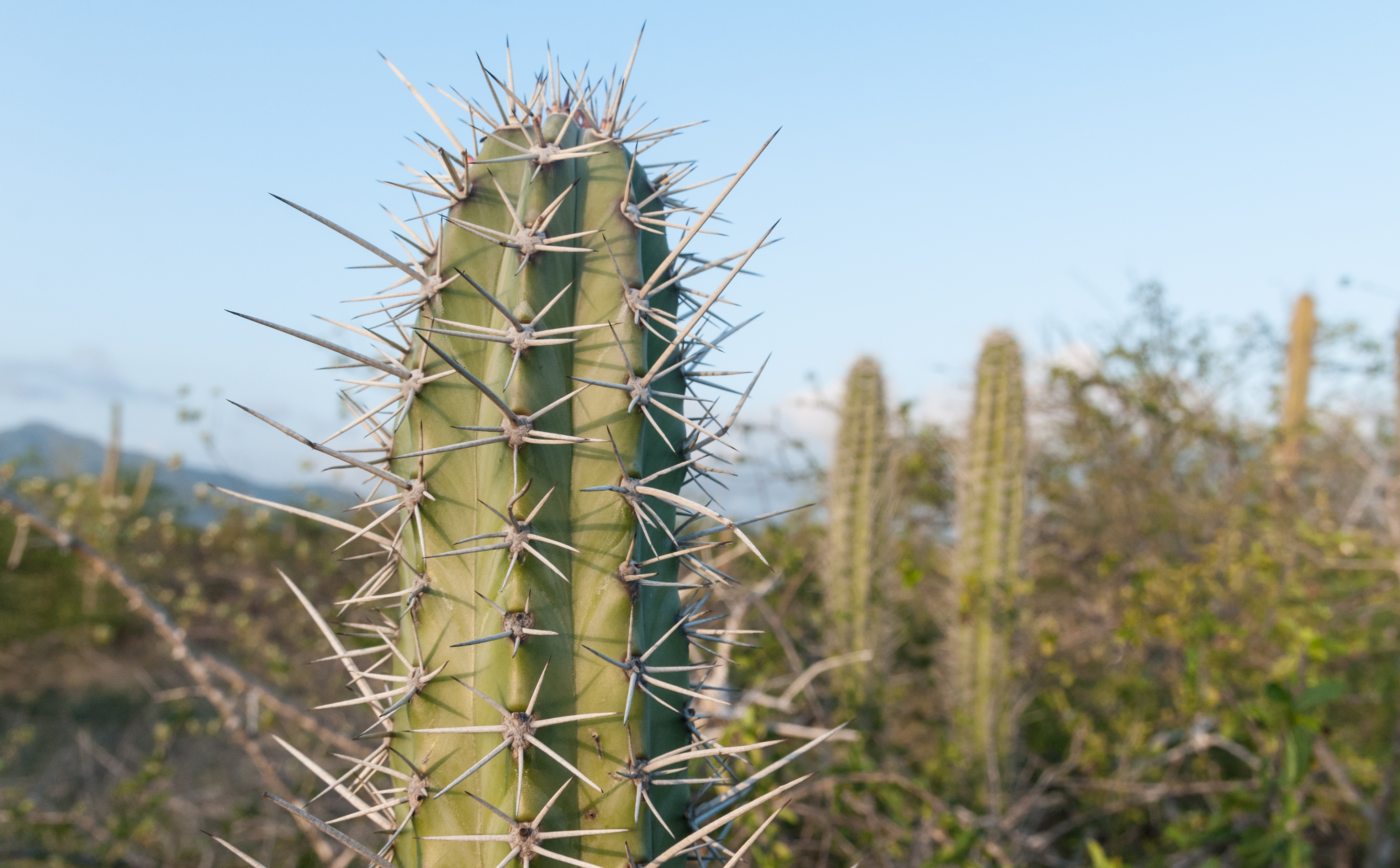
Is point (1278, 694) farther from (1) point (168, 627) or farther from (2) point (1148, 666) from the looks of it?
(1) point (168, 627)

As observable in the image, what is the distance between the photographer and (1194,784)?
2.95 m

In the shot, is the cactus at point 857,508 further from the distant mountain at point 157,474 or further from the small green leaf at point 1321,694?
the distant mountain at point 157,474

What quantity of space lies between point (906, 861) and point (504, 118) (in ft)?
9.52

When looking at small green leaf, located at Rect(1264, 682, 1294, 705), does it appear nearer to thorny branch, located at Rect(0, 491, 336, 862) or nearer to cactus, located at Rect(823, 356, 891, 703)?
cactus, located at Rect(823, 356, 891, 703)

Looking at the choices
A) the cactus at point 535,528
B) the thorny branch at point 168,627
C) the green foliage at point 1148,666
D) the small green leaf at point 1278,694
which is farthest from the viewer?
the green foliage at point 1148,666

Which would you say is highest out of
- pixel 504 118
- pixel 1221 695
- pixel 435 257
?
pixel 504 118

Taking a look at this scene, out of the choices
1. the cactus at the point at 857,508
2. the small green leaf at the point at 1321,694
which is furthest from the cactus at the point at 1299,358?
the small green leaf at the point at 1321,694

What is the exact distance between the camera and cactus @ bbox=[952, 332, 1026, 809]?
12.2 ft

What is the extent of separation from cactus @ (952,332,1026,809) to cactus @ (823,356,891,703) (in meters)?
0.43

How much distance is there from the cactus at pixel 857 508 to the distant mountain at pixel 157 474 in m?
2.43

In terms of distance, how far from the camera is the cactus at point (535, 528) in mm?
1050

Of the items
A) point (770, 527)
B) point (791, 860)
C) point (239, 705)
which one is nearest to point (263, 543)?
point (239, 705)

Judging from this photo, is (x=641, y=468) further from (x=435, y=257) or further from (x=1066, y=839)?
(x=1066, y=839)

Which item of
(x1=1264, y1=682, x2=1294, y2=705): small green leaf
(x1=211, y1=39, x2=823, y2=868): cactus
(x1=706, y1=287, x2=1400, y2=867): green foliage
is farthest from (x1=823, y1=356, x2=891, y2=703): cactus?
(x1=211, y1=39, x2=823, y2=868): cactus
